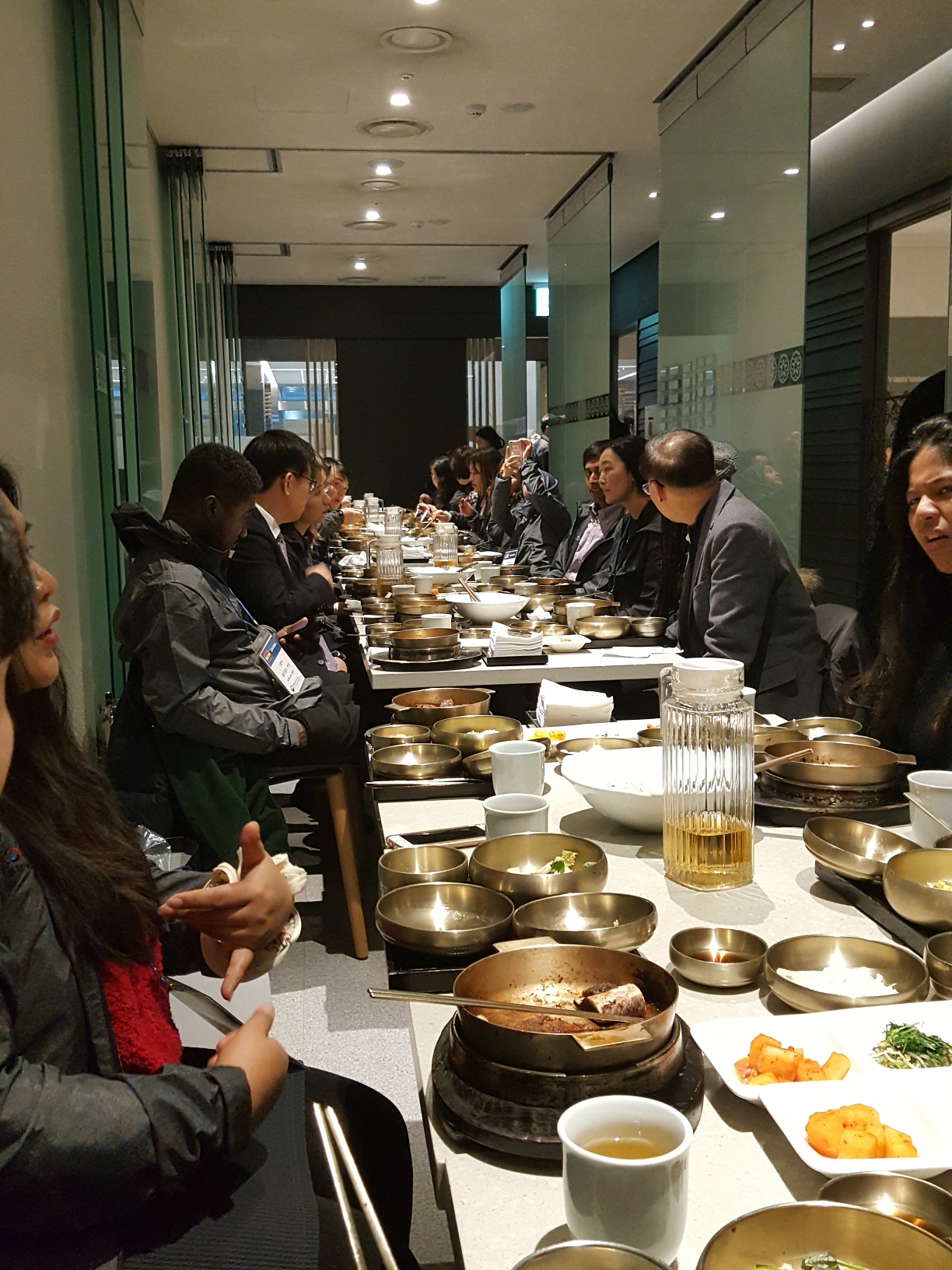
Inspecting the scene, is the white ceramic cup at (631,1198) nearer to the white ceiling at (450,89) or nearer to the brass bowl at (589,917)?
the brass bowl at (589,917)

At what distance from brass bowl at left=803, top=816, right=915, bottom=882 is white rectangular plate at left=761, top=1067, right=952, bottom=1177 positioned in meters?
0.47

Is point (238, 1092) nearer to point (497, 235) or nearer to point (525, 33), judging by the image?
point (525, 33)

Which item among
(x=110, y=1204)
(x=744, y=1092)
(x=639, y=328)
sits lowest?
(x=110, y=1204)

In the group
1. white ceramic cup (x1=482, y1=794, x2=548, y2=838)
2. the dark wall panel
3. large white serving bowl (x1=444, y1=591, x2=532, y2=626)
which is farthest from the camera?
the dark wall panel

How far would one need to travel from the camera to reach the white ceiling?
4.98 m

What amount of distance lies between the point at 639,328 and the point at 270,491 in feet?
27.2

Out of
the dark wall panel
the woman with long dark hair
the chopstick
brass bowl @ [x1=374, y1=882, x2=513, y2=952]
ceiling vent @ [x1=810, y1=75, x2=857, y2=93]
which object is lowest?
the chopstick

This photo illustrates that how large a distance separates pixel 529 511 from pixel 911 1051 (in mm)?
7036

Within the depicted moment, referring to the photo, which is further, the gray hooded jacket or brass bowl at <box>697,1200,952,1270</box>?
the gray hooded jacket

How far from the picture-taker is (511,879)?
1340mm

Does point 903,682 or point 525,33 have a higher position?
point 525,33

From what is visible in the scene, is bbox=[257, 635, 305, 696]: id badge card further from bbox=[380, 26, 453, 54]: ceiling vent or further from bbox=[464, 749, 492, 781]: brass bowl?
bbox=[380, 26, 453, 54]: ceiling vent

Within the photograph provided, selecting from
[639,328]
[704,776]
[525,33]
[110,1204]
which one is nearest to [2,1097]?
[110,1204]

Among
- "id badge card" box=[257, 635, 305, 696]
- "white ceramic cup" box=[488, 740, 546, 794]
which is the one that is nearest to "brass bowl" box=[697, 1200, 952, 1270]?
"white ceramic cup" box=[488, 740, 546, 794]
